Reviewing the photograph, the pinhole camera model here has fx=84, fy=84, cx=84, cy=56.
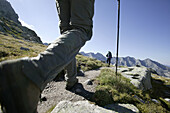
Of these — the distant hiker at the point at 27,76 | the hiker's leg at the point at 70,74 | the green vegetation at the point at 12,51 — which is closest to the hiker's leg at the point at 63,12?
the hiker's leg at the point at 70,74

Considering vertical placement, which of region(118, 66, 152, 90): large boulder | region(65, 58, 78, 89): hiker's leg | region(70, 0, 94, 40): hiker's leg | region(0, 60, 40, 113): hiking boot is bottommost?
region(118, 66, 152, 90): large boulder

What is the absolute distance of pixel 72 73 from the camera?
322 centimetres

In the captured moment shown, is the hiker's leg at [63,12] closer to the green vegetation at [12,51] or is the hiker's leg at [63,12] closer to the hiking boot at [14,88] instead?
the hiking boot at [14,88]

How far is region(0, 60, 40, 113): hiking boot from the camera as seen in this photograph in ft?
2.31

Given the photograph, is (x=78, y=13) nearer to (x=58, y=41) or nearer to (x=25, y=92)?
(x=58, y=41)

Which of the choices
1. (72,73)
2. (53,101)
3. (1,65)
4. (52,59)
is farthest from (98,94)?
(1,65)

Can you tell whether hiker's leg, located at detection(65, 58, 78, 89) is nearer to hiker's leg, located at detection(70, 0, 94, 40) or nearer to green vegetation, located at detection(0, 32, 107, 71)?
hiker's leg, located at detection(70, 0, 94, 40)

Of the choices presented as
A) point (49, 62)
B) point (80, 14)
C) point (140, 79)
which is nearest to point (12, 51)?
point (80, 14)

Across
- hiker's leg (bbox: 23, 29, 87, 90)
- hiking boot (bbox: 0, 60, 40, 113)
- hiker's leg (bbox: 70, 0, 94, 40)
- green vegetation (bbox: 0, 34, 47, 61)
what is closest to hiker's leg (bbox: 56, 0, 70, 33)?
hiker's leg (bbox: 70, 0, 94, 40)

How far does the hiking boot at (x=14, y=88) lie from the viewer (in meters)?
0.70

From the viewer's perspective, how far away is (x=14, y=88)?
733 mm

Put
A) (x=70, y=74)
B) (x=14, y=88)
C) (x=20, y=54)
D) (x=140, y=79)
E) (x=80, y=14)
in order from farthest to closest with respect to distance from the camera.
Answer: (x=20, y=54) < (x=140, y=79) < (x=70, y=74) < (x=80, y=14) < (x=14, y=88)

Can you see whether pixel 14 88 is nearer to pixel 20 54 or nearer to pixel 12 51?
pixel 20 54

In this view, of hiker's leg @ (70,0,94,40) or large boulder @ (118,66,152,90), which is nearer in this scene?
hiker's leg @ (70,0,94,40)
